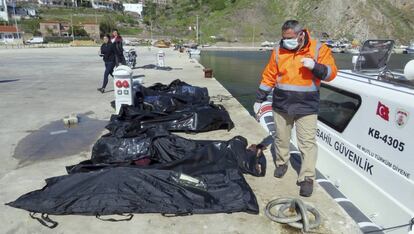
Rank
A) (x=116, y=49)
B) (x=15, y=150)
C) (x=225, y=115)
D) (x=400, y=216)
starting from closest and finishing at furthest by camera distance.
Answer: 1. (x=400, y=216)
2. (x=15, y=150)
3. (x=225, y=115)
4. (x=116, y=49)

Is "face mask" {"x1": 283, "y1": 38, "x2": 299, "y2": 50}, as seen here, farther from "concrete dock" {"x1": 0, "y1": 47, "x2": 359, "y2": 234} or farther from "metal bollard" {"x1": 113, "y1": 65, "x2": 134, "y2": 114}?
"metal bollard" {"x1": 113, "y1": 65, "x2": 134, "y2": 114}

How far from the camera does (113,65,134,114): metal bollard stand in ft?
24.1

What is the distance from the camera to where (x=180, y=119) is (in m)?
6.38

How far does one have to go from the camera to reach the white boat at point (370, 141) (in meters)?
3.77

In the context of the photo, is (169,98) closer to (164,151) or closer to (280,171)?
(164,151)

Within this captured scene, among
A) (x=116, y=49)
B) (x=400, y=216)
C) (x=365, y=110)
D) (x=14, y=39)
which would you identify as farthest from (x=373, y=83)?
(x=14, y=39)

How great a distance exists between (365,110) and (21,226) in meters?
4.28

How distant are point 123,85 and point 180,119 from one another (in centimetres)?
185

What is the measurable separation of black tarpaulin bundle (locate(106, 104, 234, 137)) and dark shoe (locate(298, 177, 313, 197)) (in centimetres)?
277

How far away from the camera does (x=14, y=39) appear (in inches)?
3575

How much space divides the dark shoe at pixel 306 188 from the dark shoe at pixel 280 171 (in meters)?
0.45

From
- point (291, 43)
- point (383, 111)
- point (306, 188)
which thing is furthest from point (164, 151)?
point (383, 111)

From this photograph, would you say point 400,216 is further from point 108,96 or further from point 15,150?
point 108,96

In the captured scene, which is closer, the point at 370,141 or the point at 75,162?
the point at 370,141
